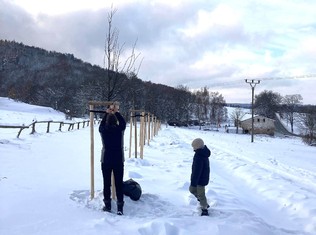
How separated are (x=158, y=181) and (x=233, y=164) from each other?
6.35 metres

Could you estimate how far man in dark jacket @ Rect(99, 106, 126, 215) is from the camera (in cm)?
668

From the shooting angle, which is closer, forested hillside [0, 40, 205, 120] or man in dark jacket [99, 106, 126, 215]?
man in dark jacket [99, 106, 126, 215]

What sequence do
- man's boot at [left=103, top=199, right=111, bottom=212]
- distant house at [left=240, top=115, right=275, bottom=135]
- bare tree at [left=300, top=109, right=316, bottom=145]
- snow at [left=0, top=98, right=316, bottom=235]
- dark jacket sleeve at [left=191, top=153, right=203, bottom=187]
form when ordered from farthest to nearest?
1. distant house at [left=240, top=115, right=275, bottom=135]
2. bare tree at [left=300, top=109, right=316, bottom=145]
3. dark jacket sleeve at [left=191, top=153, right=203, bottom=187]
4. man's boot at [left=103, top=199, right=111, bottom=212]
5. snow at [left=0, top=98, right=316, bottom=235]

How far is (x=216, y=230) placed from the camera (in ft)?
18.7

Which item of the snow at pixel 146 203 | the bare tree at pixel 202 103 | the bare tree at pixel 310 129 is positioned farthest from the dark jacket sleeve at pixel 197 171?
the bare tree at pixel 202 103

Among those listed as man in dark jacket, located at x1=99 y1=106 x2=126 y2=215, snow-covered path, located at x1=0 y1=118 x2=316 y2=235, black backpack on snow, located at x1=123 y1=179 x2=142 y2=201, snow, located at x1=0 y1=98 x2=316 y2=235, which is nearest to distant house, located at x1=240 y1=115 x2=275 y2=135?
snow, located at x1=0 y1=98 x2=316 y2=235

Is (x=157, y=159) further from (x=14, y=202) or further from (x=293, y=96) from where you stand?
(x=293, y=96)

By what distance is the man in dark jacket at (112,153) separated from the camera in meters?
6.68

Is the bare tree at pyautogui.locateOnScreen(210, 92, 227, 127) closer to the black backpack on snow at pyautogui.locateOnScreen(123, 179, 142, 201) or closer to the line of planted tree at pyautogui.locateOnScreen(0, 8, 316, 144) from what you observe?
the line of planted tree at pyautogui.locateOnScreen(0, 8, 316, 144)

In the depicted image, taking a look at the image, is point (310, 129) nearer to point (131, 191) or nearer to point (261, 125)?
point (261, 125)

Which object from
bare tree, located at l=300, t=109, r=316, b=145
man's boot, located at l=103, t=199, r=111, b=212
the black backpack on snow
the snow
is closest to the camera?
the snow

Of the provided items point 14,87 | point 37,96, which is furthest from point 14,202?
point 14,87

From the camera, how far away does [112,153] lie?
21.9 feet

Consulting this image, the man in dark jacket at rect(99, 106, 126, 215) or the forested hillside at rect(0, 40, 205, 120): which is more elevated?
the forested hillside at rect(0, 40, 205, 120)
